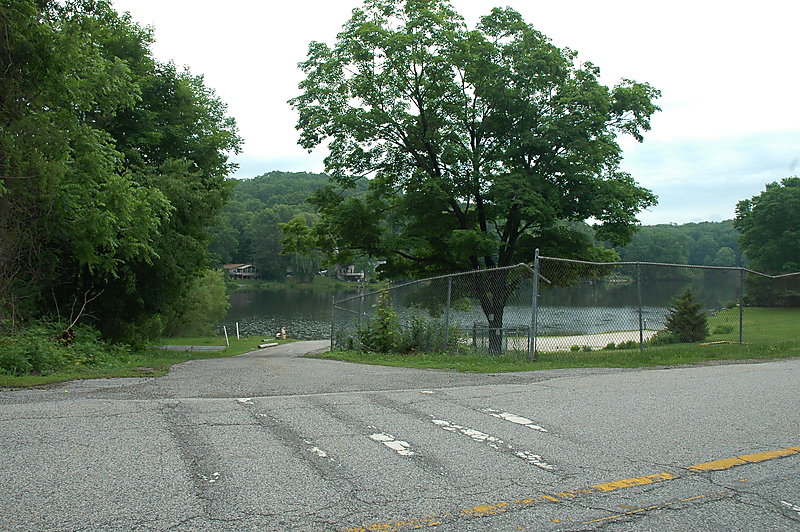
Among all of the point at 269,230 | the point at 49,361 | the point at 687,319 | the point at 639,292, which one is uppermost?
the point at 269,230

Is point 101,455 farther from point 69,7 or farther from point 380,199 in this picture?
point 380,199

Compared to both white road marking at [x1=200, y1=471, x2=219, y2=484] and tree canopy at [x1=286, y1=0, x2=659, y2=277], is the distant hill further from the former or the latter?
white road marking at [x1=200, y1=471, x2=219, y2=484]

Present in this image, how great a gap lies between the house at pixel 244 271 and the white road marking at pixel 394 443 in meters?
127

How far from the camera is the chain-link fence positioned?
42.5ft

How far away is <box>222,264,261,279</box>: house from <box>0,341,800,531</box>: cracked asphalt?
124699 millimetres

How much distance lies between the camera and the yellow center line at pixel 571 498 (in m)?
3.63

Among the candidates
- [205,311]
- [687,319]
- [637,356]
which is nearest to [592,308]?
[637,356]

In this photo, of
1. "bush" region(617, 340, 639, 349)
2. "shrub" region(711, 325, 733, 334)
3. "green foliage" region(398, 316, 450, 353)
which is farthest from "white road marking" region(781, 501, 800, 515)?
"shrub" region(711, 325, 733, 334)

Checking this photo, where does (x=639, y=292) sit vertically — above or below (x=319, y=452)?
above

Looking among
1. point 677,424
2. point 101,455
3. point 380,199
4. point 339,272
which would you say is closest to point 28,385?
point 101,455

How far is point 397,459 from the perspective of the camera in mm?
4883

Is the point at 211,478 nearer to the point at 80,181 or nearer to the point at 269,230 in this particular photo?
the point at 80,181

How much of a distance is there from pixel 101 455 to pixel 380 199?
1963 centimetres

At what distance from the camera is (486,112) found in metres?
22.6
